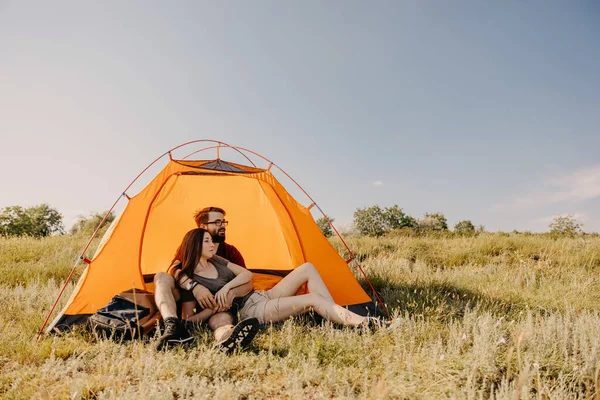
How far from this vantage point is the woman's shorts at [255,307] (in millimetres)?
4152

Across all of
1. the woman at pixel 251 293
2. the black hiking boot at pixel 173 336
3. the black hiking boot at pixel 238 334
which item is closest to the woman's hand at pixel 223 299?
the woman at pixel 251 293

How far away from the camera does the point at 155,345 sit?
3.40m

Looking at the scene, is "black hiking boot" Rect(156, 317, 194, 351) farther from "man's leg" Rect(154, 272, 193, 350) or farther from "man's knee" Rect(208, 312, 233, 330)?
"man's knee" Rect(208, 312, 233, 330)

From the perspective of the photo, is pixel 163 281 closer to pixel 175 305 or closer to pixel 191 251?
pixel 175 305

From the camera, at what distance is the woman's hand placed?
4.11 meters

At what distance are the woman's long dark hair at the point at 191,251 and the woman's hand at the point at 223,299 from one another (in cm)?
42

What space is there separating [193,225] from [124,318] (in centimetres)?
240

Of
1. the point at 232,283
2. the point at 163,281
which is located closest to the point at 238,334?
the point at 232,283

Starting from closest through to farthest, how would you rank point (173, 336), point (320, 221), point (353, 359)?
point (353, 359), point (173, 336), point (320, 221)

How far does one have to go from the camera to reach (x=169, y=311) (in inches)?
Answer: 149

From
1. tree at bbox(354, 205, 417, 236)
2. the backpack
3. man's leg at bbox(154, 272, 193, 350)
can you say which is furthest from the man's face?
tree at bbox(354, 205, 417, 236)

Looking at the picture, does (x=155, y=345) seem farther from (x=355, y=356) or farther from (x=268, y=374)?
(x=355, y=356)

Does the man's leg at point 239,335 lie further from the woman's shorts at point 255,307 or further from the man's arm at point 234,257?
the man's arm at point 234,257

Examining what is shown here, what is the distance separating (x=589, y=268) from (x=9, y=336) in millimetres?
8140
